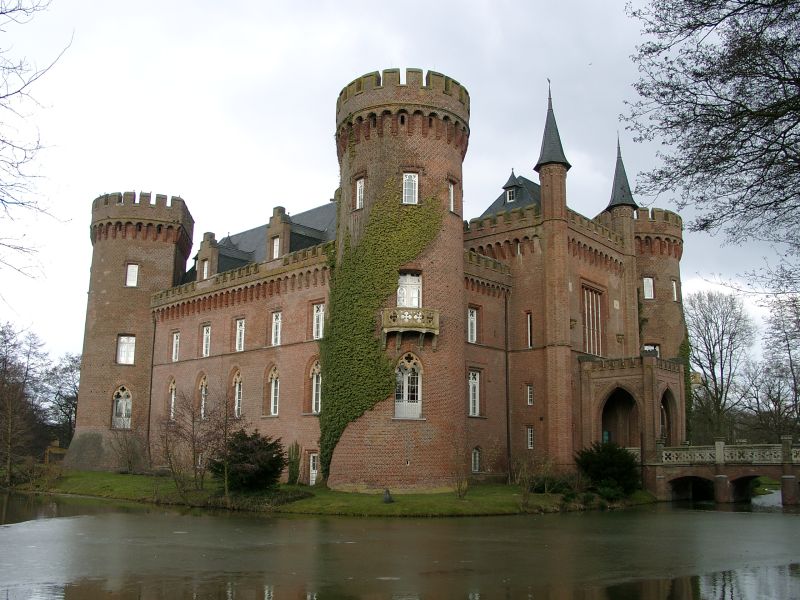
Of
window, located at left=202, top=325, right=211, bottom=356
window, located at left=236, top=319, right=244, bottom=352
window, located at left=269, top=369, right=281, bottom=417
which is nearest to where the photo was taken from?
window, located at left=269, top=369, right=281, bottom=417

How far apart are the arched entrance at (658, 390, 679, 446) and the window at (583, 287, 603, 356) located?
4.05m

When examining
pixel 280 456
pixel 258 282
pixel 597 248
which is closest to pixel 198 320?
pixel 258 282

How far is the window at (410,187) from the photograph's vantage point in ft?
99.2

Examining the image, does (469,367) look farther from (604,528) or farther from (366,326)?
(604,528)

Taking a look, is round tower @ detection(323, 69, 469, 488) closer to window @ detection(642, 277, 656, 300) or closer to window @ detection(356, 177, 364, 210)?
window @ detection(356, 177, 364, 210)

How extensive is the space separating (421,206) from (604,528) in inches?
553

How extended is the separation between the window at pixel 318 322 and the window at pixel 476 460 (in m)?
8.46

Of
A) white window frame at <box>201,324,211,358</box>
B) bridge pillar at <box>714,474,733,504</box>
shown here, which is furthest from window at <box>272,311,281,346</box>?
bridge pillar at <box>714,474,733,504</box>

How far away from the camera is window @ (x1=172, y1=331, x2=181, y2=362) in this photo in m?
43.5

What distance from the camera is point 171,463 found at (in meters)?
29.8

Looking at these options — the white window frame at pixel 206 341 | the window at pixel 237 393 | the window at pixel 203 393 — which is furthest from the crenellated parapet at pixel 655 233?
the window at pixel 203 393

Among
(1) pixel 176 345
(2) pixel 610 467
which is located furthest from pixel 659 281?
(1) pixel 176 345

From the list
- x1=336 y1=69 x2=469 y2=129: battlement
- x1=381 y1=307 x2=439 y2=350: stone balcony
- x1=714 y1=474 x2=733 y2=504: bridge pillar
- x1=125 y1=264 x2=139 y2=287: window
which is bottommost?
x1=714 y1=474 x2=733 y2=504: bridge pillar

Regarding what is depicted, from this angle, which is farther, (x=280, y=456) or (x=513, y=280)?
(x=513, y=280)
